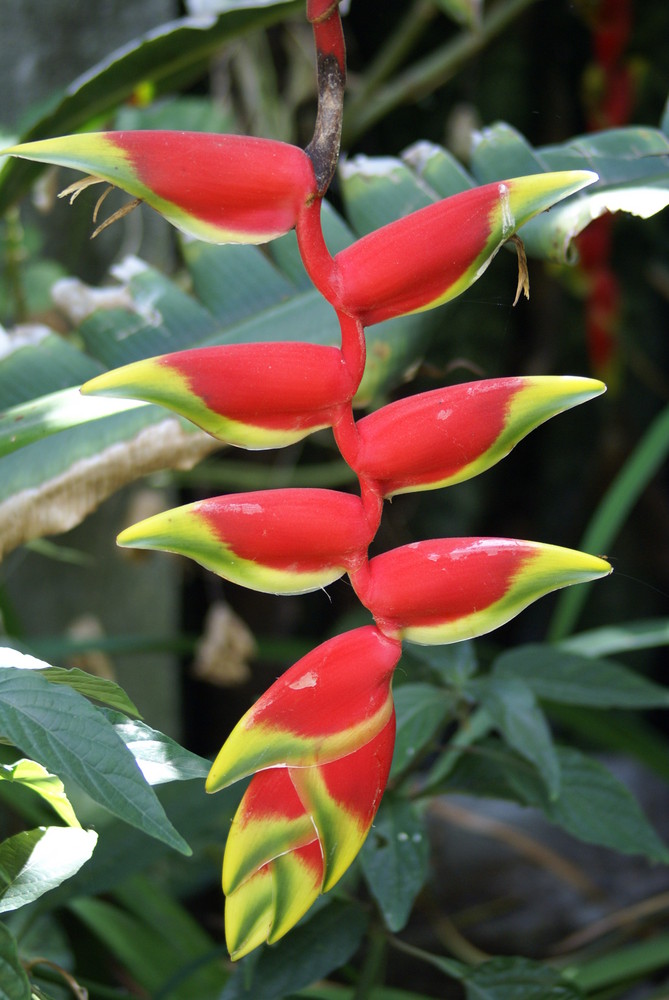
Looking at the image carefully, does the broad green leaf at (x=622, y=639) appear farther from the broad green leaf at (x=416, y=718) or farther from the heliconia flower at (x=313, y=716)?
the heliconia flower at (x=313, y=716)

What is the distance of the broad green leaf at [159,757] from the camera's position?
0.28 m

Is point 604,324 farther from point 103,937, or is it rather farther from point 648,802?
point 103,937

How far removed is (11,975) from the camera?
27 centimetres

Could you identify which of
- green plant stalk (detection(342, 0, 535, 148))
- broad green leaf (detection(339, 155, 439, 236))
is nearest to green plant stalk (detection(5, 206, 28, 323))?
broad green leaf (detection(339, 155, 439, 236))

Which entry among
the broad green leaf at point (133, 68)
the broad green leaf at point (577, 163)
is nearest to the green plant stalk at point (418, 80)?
the broad green leaf at point (133, 68)

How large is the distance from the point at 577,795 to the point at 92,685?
284mm

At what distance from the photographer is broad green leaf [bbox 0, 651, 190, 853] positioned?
0.87 feet

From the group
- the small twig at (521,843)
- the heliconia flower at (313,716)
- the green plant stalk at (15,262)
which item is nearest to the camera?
the heliconia flower at (313,716)

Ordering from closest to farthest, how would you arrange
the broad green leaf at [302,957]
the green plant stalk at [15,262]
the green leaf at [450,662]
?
the broad green leaf at [302,957], the green leaf at [450,662], the green plant stalk at [15,262]

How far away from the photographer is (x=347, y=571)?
0.87 ft

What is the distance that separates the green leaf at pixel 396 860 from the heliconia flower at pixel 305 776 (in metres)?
0.13

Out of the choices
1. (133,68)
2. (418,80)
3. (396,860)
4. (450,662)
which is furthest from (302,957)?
(418,80)

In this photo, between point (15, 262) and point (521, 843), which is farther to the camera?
point (521, 843)

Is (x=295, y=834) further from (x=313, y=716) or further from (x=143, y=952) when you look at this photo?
(x=143, y=952)
